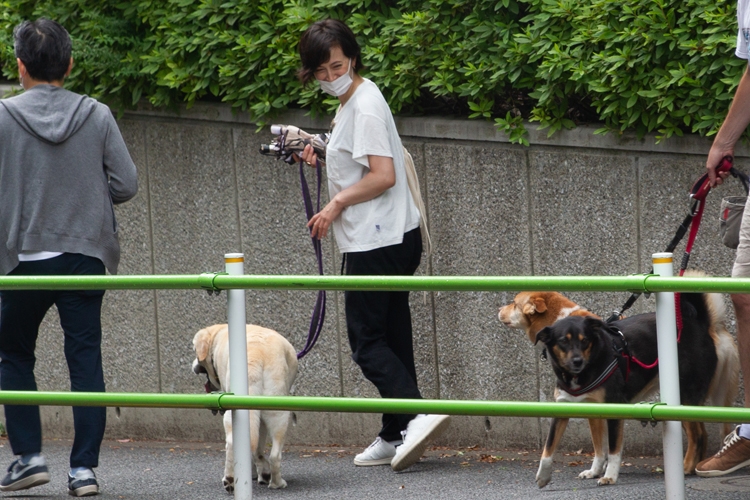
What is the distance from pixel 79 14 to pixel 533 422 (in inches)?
155

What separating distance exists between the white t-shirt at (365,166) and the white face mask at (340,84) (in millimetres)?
59

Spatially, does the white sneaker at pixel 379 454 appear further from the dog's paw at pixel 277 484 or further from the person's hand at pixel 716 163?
the person's hand at pixel 716 163

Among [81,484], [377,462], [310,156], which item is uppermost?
[310,156]

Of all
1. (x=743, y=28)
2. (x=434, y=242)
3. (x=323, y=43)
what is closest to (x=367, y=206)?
(x=323, y=43)

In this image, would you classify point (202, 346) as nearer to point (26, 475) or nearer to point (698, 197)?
point (26, 475)

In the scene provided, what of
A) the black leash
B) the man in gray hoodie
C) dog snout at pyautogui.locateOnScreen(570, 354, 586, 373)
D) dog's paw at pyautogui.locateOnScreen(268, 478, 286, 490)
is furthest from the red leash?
the man in gray hoodie

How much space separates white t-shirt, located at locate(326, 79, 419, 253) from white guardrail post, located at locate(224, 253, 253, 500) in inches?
41.8

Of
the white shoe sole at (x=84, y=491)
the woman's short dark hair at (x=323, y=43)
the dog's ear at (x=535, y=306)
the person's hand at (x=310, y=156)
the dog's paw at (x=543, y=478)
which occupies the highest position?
the woman's short dark hair at (x=323, y=43)

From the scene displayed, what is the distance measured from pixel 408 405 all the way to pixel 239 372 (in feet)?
2.39

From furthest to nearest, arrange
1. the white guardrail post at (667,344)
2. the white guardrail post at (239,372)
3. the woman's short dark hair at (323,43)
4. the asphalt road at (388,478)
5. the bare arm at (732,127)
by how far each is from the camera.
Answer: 1. the woman's short dark hair at (323,43)
2. the asphalt road at (388,478)
3. the bare arm at (732,127)
4. the white guardrail post at (239,372)
5. the white guardrail post at (667,344)

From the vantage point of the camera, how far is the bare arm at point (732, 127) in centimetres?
422

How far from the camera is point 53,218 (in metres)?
4.53

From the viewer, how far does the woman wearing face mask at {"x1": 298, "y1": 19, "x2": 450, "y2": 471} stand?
4727 millimetres

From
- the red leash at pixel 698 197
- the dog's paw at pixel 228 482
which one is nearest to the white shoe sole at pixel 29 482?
the dog's paw at pixel 228 482
